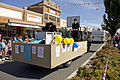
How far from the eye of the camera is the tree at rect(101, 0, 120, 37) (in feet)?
25.1

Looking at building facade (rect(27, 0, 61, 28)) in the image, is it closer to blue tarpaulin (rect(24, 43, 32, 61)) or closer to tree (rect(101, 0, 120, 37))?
tree (rect(101, 0, 120, 37))

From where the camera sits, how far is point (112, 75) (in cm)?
348

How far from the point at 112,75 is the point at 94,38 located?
1725 cm

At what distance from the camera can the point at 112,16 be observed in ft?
27.4

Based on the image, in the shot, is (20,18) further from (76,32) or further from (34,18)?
(76,32)

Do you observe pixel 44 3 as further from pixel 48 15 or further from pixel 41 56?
pixel 41 56

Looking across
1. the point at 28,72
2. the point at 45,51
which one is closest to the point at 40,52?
the point at 45,51

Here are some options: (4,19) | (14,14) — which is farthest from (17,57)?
(14,14)

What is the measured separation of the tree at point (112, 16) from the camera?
7664mm

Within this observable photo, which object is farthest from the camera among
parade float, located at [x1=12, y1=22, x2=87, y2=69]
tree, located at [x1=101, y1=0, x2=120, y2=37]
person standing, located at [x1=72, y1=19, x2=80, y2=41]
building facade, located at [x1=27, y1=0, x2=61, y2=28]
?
building facade, located at [x1=27, y1=0, x2=61, y2=28]

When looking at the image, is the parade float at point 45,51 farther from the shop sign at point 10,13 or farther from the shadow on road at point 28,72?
the shop sign at point 10,13

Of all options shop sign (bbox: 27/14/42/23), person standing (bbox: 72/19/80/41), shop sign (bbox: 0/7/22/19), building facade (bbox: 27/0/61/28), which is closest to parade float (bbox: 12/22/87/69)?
person standing (bbox: 72/19/80/41)

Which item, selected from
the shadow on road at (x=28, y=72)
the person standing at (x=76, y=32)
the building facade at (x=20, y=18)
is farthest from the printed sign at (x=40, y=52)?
the building facade at (x=20, y=18)

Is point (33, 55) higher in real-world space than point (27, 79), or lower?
higher
